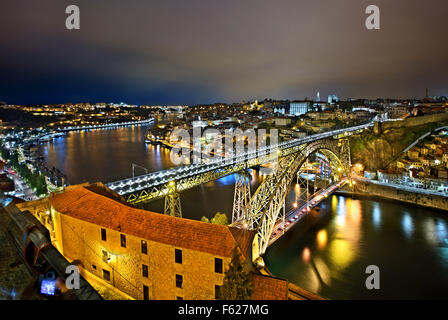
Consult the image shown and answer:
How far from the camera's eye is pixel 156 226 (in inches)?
236

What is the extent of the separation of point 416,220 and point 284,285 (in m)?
13.9

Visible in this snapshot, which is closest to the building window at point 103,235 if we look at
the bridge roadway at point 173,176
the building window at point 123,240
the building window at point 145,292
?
the building window at point 123,240

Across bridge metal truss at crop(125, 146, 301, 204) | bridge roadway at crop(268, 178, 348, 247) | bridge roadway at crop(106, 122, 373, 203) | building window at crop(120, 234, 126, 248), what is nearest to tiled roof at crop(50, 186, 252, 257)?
building window at crop(120, 234, 126, 248)

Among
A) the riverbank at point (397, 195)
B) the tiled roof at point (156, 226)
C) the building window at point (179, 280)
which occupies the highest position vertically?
the tiled roof at point (156, 226)

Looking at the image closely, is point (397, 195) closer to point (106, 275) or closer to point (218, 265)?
point (218, 265)

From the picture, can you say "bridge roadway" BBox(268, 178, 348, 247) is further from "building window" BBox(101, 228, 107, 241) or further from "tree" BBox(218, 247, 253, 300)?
"tree" BBox(218, 247, 253, 300)

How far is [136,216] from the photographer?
20.7 feet

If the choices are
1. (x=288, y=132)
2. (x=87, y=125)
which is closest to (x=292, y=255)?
(x=288, y=132)

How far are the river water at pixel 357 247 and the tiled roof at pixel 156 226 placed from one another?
5227 millimetres

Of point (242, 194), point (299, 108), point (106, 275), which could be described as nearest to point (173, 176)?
point (242, 194)

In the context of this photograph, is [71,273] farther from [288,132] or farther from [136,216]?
[288,132]

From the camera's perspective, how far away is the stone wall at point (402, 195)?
16531mm

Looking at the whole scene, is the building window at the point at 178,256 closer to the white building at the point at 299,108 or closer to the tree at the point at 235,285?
the tree at the point at 235,285

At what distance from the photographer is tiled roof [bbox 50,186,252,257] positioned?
18.0 feet
